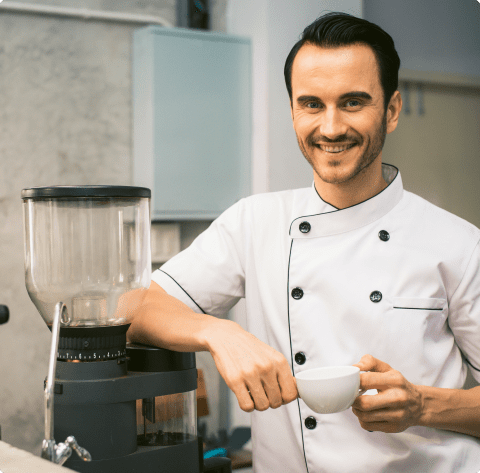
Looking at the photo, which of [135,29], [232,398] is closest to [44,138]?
[135,29]

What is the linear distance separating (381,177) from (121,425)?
708 mm

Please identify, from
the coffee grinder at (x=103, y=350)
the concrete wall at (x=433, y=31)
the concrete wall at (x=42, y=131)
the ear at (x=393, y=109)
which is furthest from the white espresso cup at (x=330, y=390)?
the concrete wall at (x=433, y=31)

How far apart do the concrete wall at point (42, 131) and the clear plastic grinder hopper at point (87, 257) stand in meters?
1.66

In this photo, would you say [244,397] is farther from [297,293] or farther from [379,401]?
[297,293]

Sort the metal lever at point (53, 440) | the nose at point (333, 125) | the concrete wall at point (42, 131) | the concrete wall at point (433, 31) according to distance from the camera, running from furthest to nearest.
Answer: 1. the concrete wall at point (433, 31)
2. the concrete wall at point (42, 131)
3. the nose at point (333, 125)
4. the metal lever at point (53, 440)

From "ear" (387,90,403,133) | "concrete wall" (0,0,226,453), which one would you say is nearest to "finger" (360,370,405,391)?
"ear" (387,90,403,133)

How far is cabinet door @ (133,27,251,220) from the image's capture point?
2.50 metres

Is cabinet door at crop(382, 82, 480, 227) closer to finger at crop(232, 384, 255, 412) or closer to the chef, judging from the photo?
the chef

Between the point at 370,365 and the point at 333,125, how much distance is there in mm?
422

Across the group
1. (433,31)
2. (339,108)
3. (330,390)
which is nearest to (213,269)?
(339,108)

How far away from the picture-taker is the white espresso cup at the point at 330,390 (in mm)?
782

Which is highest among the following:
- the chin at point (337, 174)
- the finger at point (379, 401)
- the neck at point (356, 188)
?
the chin at point (337, 174)

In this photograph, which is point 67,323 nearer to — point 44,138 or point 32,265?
point 32,265

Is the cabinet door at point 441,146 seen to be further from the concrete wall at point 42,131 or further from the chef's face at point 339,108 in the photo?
the chef's face at point 339,108
